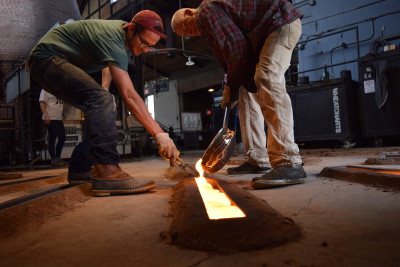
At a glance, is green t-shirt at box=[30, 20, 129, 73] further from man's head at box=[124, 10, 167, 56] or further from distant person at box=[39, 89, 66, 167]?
distant person at box=[39, 89, 66, 167]

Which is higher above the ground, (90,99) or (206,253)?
(90,99)

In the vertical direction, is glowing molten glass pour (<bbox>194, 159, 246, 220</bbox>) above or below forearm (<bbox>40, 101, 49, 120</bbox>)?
below

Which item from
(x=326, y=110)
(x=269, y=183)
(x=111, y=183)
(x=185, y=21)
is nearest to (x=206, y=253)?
(x=269, y=183)

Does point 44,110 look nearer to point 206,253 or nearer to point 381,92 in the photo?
point 206,253

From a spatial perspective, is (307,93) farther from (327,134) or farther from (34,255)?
(34,255)

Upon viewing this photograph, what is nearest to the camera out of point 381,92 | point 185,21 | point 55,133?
point 185,21

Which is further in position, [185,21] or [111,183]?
[185,21]

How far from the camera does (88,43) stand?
201cm

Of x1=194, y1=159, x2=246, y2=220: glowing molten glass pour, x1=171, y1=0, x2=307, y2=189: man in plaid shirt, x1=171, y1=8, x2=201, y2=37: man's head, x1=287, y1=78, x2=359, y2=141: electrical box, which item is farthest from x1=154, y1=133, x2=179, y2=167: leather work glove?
x1=287, y1=78, x2=359, y2=141: electrical box

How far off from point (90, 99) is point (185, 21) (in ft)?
3.59

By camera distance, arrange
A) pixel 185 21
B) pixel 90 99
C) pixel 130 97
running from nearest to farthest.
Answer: pixel 90 99
pixel 130 97
pixel 185 21

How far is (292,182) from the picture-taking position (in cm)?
185

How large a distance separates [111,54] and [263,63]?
1.05 m

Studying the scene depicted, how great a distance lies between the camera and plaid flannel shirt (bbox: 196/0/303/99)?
198cm
